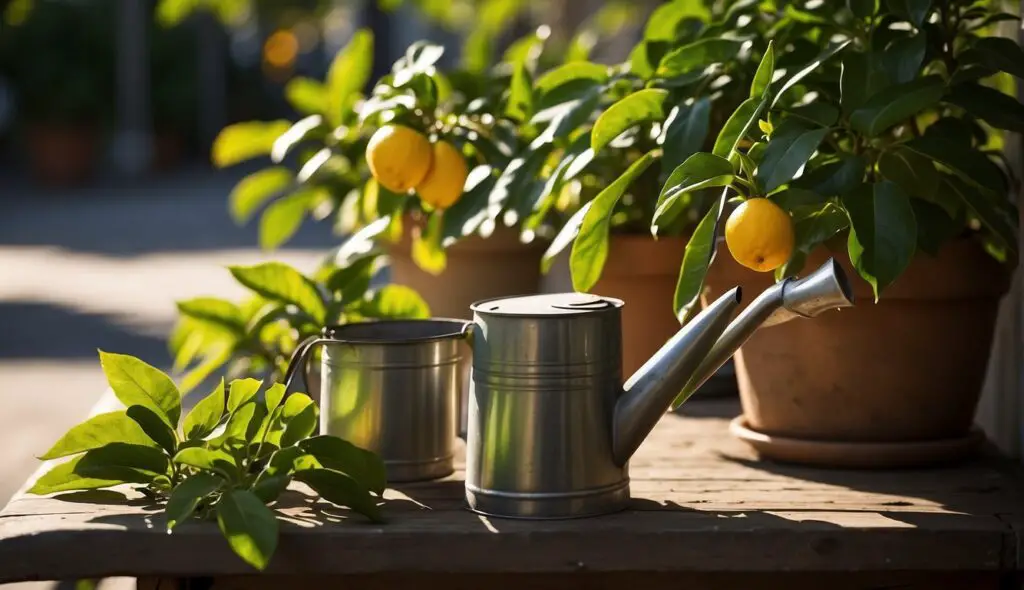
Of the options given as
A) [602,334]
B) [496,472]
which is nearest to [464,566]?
[496,472]

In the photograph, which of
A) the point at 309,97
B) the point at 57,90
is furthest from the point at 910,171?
the point at 57,90

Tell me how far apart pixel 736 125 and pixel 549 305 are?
8.1 inches

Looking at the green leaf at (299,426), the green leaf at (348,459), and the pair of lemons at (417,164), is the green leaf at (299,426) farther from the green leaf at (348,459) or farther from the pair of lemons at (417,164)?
the pair of lemons at (417,164)

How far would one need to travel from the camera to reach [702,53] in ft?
4.32

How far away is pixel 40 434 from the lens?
3648mm

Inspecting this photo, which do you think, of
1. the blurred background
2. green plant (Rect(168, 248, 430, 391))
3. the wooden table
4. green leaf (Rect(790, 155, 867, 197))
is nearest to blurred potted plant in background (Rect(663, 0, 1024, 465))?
green leaf (Rect(790, 155, 867, 197))

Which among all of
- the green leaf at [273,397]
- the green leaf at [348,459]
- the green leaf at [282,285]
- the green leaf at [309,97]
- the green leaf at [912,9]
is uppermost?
the green leaf at [309,97]

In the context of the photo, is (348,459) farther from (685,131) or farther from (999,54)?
(999,54)

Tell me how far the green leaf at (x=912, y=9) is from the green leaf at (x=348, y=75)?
0.74m

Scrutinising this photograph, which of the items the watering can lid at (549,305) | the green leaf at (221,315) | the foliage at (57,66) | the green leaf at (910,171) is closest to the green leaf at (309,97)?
the green leaf at (221,315)

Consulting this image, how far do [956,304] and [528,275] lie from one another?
0.66m

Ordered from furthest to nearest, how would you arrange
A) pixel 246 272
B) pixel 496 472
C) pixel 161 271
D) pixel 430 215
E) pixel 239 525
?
1. pixel 161 271
2. pixel 430 215
3. pixel 246 272
4. pixel 496 472
5. pixel 239 525

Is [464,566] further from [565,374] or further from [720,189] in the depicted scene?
[720,189]

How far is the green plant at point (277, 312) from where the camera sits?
1.48 metres
